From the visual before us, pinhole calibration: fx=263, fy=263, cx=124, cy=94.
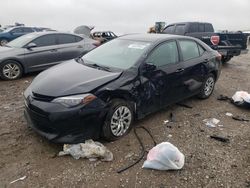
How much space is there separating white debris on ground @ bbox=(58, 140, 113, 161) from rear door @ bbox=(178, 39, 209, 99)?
225 centimetres

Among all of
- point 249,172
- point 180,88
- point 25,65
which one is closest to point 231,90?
point 180,88

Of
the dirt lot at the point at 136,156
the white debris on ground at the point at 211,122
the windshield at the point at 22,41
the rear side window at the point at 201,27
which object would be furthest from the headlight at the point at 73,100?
the rear side window at the point at 201,27

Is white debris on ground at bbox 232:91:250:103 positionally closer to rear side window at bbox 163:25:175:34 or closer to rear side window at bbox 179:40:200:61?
rear side window at bbox 179:40:200:61

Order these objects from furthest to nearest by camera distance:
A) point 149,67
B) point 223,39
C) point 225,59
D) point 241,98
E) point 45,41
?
point 225,59
point 223,39
point 45,41
point 241,98
point 149,67

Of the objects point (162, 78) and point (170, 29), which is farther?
point (170, 29)

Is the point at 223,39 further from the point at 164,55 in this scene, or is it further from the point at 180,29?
the point at 164,55

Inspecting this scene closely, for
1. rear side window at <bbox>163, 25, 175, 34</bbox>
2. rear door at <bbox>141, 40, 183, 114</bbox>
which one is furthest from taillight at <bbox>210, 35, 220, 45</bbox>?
rear door at <bbox>141, 40, 183, 114</bbox>

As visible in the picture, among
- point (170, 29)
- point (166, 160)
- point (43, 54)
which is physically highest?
point (170, 29)

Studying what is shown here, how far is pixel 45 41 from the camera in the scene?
820cm

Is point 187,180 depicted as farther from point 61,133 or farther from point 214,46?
point 214,46

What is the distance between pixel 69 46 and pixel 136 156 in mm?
5856

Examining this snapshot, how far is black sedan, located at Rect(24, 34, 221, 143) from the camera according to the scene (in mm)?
3512

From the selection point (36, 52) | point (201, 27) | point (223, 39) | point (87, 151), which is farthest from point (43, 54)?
point (201, 27)

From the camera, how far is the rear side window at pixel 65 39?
336 inches
